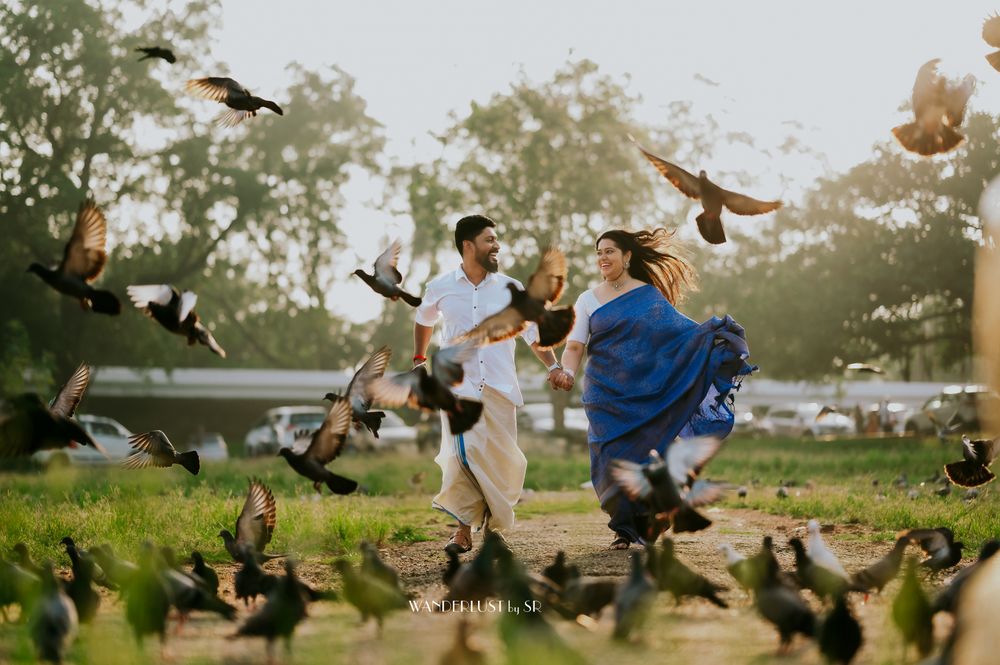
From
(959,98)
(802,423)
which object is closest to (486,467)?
(959,98)

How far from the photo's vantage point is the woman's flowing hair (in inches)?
308

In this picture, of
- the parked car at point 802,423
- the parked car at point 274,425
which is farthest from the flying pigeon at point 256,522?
the parked car at point 802,423

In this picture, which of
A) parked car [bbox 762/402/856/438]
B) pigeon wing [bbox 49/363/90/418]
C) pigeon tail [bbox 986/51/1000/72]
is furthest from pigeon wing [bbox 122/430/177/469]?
parked car [bbox 762/402/856/438]

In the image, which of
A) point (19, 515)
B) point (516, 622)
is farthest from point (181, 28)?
point (516, 622)

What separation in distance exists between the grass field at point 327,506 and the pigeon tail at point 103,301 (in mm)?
1625

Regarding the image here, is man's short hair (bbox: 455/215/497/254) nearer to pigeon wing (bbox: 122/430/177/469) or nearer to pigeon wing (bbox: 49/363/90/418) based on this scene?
pigeon wing (bbox: 122/430/177/469)

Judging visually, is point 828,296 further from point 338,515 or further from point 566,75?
point 338,515

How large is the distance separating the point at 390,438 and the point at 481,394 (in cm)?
2258

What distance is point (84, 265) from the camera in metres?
5.83

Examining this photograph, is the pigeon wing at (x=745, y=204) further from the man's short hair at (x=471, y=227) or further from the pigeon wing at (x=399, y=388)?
the pigeon wing at (x=399, y=388)

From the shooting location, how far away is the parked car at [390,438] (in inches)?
1117

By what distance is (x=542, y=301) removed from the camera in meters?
5.95

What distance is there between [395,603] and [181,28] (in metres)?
30.1

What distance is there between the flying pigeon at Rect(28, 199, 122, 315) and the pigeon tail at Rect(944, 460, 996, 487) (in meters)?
4.84
